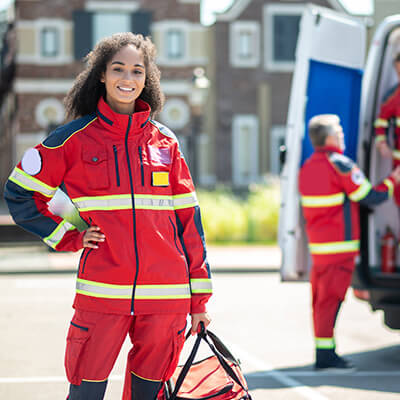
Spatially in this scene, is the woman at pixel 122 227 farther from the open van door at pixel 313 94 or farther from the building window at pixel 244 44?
the building window at pixel 244 44

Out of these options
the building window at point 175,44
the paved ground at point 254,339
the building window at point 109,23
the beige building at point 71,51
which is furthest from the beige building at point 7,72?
the paved ground at point 254,339

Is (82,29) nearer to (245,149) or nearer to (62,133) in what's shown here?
(245,149)

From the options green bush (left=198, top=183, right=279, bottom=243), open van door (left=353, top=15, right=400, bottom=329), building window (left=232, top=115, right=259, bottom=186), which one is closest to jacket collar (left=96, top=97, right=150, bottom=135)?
open van door (left=353, top=15, right=400, bottom=329)

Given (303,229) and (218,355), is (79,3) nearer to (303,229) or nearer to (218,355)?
(303,229)

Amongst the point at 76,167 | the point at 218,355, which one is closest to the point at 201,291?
the point at 218,355

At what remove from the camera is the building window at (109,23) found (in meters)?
26.9

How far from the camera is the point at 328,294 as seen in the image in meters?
6.17

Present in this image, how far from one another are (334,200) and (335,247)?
36 centimetres

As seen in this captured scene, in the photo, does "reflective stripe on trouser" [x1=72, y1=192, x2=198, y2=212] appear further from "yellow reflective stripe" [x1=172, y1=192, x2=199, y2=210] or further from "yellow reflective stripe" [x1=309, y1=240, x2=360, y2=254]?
"yellow reflective stripe" [x1=309, y1=240, x2=360, y2=254]

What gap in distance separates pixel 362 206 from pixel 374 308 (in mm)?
846

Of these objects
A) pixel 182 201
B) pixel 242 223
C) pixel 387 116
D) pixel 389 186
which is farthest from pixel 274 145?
pixel 182 201

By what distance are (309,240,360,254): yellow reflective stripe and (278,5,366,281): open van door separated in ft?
1.01

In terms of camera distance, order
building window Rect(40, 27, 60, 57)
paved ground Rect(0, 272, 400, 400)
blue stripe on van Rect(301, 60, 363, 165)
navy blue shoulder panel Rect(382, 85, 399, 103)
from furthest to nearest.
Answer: building window Rect(40, 27, 60, 57), navy blue shoulder panel Rect(382, 85, 399, 103), blue stripe on van Rect(301, 60, 363, 165), paved ground Rect(0, 272, 400, 400)

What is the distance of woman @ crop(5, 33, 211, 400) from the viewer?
3.33 m
